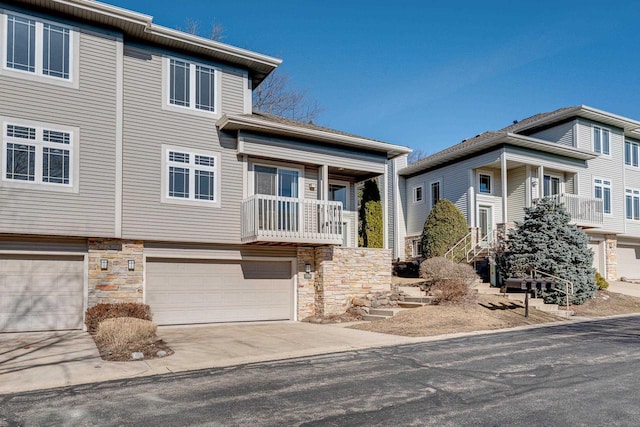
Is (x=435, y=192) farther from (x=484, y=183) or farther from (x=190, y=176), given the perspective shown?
(x=190, y=176)

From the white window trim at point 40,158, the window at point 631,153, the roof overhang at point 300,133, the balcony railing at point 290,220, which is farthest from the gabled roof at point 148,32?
the window at point 631,153

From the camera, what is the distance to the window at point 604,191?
24.3m

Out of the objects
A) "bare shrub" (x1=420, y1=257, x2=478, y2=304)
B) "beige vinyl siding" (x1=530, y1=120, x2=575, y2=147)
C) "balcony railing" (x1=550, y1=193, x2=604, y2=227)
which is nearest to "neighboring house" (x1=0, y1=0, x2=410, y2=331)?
"bare shrub" (x1=420, y1=257, x2=478, y2=304)

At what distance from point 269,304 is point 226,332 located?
2.81 meters

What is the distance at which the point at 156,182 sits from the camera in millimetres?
13852

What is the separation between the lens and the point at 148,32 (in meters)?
13.7

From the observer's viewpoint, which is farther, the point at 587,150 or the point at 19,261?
the point at 587,150

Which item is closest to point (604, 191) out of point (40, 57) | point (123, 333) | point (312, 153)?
point (312, 153)

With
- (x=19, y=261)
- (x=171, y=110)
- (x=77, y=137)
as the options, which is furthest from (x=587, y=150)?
(x=19, y=261)

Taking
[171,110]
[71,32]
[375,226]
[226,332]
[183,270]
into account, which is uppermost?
[71,32]

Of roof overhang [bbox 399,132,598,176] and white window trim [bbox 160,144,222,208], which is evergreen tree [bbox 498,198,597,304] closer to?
roof overhang [bbox 399,132,598,176]

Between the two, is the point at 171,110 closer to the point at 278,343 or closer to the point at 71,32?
the point at 71,32

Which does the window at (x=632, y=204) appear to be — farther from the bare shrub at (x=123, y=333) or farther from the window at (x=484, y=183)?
the bare shrub at (x=123, y=333)

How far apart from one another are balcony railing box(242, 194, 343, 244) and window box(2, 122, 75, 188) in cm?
471
